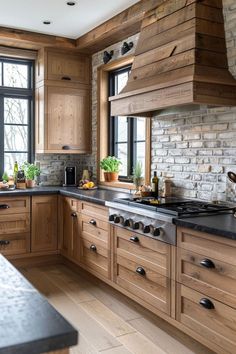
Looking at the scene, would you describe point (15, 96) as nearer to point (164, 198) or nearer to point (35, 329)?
point (164, 198)

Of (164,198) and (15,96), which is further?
(15,96)

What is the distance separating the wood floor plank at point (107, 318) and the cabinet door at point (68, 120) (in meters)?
2.35

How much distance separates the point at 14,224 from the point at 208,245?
9.26 feet

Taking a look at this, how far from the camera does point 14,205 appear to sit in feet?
15.4

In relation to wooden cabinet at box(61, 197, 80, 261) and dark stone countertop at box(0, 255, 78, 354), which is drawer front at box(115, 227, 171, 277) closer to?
wooden cabinet at box(61, 197, 80, 261)

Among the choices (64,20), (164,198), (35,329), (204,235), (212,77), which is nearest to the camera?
(35,329)

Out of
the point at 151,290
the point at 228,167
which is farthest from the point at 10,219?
the point at 228,167

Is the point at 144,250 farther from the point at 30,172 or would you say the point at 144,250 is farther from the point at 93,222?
the point at 30,172

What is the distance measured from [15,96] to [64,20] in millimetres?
1363

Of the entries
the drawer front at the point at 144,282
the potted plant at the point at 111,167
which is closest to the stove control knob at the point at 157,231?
the drawer front at the point at 144,282

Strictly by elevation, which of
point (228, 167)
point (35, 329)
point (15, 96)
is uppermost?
point (15, 96)

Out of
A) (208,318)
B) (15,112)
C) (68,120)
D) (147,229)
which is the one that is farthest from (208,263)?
(15,112)

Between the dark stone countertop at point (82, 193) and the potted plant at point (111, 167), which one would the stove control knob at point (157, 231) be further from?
the potted plant at point (111, 167)

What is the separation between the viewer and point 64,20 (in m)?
4.59
